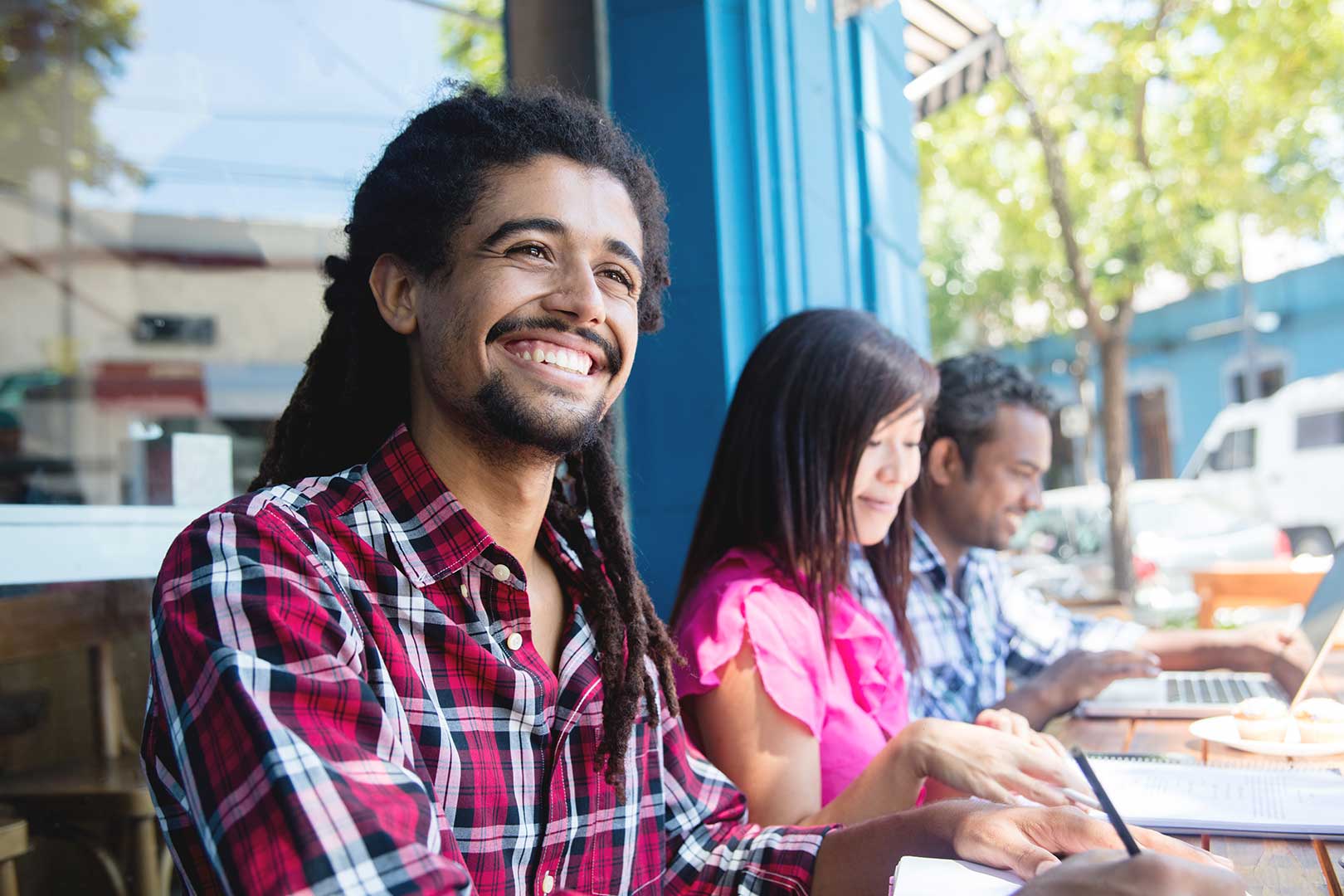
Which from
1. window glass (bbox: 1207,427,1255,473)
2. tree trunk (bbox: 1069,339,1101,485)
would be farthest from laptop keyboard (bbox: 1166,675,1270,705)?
tree trunk (bbox: 1069,339,1101,485)

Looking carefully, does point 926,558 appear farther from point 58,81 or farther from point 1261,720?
point 58,81

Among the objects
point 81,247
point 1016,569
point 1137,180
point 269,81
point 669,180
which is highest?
point 1137,180

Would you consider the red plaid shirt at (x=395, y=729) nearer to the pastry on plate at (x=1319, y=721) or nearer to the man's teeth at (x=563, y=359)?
the man's teeth at (x=563, y=359)

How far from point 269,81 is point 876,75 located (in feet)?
8.29

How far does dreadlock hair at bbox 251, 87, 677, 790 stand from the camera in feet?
5.01

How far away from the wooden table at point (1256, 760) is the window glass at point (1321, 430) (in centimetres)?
1123

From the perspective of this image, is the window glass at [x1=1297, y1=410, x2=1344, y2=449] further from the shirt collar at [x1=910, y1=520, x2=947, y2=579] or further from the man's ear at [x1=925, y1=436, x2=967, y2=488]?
the shirt collar at [x1=910, y1=520, x2=947, y2=579]

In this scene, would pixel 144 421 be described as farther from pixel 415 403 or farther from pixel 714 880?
pixel 714 880

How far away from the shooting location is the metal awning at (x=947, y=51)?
6.63 meters

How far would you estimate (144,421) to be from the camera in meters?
4.32

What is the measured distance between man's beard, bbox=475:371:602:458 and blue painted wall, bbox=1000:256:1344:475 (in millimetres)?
18085

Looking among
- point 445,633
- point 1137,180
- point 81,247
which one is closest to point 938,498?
point 445,633

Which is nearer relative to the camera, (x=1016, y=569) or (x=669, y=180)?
(x=669, y=180)

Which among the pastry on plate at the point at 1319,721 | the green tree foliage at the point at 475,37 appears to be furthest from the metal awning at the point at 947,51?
the pastry on plate at the point at 1319,721
